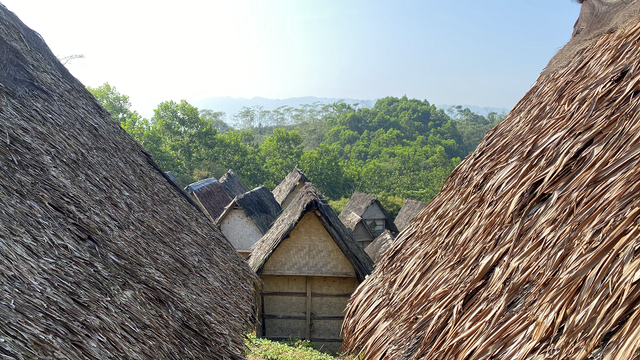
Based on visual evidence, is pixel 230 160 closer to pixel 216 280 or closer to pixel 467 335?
pixel 216 280

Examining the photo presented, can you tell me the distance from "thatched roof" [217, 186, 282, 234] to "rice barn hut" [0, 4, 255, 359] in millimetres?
10352

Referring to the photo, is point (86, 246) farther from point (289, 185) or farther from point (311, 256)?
point (289, 185)

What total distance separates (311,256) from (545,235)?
8020 mm

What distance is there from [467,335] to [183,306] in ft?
8.05

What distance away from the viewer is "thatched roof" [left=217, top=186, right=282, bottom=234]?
16609 millimetres

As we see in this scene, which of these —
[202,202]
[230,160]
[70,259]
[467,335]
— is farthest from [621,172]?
[230,160]

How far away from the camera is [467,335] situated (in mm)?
2375

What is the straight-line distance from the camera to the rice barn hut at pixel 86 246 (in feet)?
7.66

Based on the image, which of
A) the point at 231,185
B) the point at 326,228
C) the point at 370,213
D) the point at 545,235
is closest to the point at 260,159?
the point at 231,185

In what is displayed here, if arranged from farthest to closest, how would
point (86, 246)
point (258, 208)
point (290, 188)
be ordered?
1. point (290, 188)
2. point (258, 208)
3. point (86, 246)

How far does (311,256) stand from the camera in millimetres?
9977

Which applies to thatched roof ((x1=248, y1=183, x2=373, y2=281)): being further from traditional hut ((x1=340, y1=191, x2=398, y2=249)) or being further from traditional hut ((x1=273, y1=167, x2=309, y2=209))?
traditional hut ((x1=340, y1=191, x2=398, y2=249))

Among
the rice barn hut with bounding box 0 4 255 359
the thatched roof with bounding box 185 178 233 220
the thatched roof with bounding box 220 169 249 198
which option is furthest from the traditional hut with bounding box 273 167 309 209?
the rice barn hut with bounding box 0 4 255 359

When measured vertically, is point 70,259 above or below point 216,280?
above
